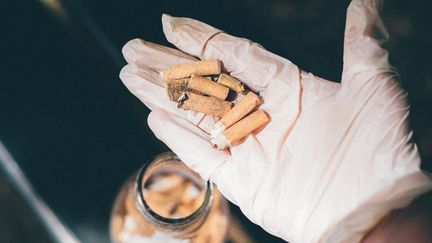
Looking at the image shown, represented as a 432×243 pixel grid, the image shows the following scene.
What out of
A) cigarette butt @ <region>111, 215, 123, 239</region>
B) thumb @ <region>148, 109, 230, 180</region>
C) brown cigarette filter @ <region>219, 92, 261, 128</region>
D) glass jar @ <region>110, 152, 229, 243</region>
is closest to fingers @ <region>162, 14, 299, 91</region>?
brown cigarette filter @ <region>219, 92, 261, 128</region>

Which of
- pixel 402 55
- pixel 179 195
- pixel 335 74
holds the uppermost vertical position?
pixel 179 195

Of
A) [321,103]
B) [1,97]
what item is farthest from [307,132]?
[1,97]

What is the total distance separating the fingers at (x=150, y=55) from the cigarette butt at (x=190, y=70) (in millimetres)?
83

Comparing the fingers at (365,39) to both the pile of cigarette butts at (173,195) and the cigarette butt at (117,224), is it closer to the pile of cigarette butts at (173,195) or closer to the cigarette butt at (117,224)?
the pile of cigarette butts at (173,195)

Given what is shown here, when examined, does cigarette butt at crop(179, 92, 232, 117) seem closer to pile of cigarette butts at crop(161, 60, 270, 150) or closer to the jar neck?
pile of cigarette butts at crop(161, 60, 270, 150)

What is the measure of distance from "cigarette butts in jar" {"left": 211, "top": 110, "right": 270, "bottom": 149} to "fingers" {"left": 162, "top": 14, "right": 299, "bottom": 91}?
6.4 inches

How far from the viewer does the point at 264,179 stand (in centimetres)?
122

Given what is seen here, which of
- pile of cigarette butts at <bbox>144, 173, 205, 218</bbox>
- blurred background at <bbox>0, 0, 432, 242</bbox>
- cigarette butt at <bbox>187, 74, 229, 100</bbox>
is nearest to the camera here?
pile of cigarette butts at <bbox>144, 173, 205, 218</bbox>

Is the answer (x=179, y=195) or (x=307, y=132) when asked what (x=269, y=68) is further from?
(x=179, y=195)

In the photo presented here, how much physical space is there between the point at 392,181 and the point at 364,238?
20 centimetres

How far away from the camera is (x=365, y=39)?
1.14 m

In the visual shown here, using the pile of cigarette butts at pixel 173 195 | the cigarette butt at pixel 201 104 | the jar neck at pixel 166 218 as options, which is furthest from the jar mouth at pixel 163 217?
the cigarette butt at pixel 201 104

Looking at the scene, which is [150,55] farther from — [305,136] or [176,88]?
[305,136]

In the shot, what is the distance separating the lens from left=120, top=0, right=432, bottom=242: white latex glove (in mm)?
1086
